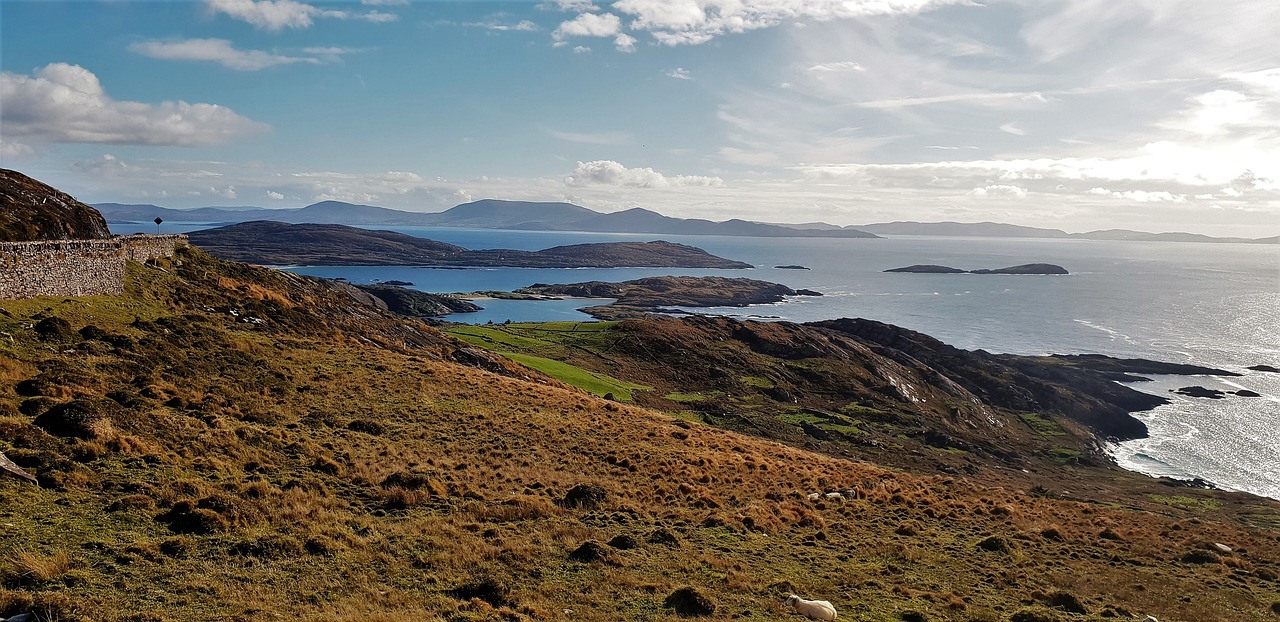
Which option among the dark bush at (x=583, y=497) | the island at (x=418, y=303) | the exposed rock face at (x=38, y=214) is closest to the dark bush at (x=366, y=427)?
the dark bush at (x=583, y=497)

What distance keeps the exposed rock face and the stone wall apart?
4112 mm

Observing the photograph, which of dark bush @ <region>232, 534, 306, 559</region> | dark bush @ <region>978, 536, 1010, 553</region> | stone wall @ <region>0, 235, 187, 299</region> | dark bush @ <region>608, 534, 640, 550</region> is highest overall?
stone wall @ <region>0, 235, 187, 299</region>

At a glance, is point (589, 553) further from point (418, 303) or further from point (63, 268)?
point (418, 303)

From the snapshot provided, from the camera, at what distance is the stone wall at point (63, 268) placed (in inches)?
1048

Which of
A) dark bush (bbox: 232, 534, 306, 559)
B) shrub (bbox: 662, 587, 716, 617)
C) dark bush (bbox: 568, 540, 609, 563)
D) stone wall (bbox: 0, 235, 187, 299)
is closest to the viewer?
dark bush (bbox: 232, 534, 306, 559)

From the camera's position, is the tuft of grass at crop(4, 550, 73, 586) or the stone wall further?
the stone wall

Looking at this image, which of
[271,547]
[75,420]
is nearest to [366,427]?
[75,420]

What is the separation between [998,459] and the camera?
67.8m

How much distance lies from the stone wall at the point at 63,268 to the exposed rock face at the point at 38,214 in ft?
13.5

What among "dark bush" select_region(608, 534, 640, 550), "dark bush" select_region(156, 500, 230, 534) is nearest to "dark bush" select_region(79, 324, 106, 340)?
"dark bush" select_region(156, 500, 230, 534)

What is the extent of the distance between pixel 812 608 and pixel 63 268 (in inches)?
1419

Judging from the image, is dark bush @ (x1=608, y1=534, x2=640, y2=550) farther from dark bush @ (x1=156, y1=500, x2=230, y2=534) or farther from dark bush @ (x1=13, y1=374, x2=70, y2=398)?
dark bush @ (x1=13, y1=374, x2=70, y2=398)

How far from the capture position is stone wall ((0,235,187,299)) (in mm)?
26625

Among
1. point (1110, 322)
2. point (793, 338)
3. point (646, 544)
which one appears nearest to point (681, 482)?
point (646, 544)
